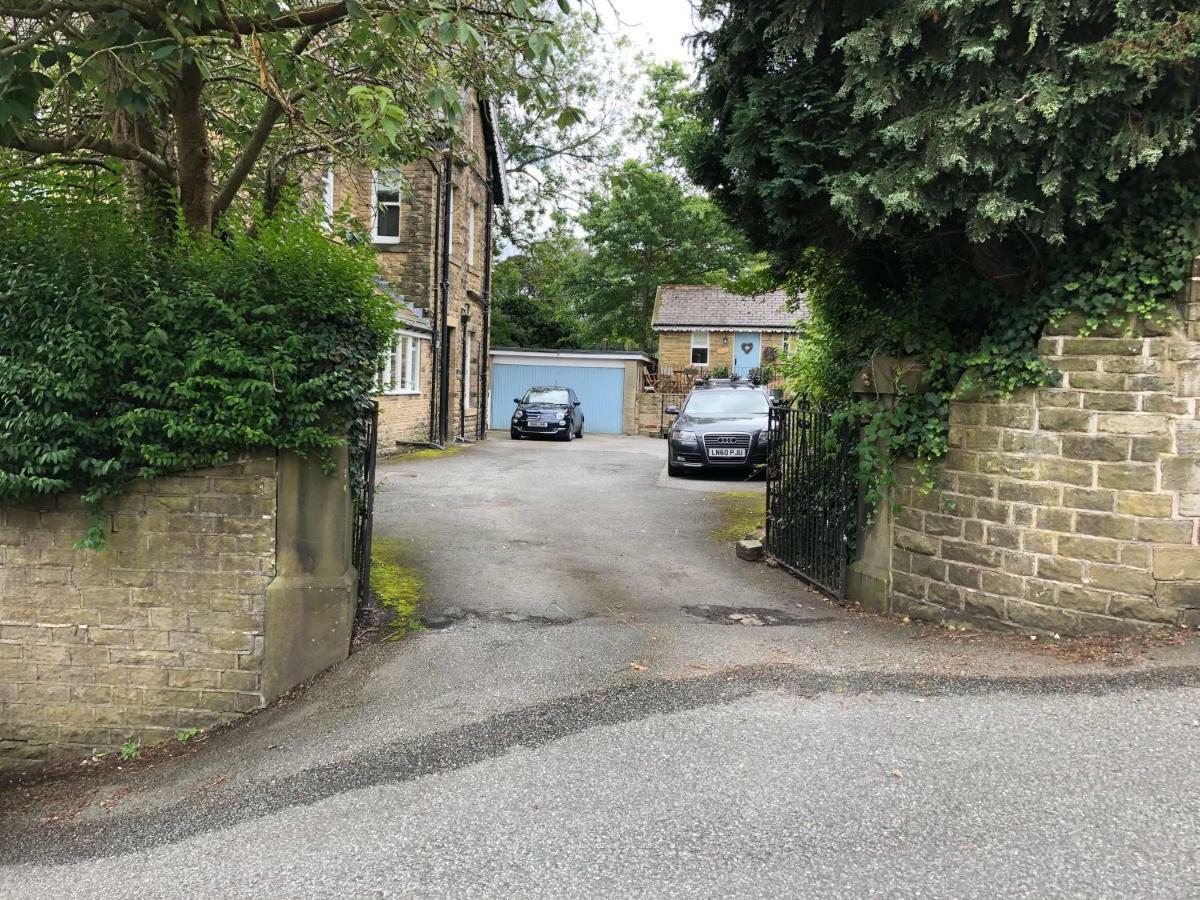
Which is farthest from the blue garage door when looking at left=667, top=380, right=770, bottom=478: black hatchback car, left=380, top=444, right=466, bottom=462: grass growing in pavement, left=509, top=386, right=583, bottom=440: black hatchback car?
left=667, top=380, right=770, bottom=478: black hatchback car

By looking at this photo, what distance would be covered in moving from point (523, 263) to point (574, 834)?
1671 inches

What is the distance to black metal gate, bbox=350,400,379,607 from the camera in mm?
5828

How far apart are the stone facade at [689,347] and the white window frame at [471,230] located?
11.1 meters

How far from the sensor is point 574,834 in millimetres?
3383

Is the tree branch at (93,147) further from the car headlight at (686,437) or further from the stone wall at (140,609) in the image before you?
the car headlight at (686,437)

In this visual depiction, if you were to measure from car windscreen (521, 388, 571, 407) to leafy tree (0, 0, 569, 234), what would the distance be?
16.3m

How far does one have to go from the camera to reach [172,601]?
17.6ft

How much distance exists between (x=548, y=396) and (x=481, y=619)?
18973mm

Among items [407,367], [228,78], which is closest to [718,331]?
[407,367]

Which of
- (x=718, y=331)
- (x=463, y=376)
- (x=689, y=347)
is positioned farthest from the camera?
(x=689, y=347)

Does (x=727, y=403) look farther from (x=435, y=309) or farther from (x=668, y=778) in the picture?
(x=668, y=778)

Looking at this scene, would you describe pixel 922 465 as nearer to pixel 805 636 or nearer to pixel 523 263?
pixel 805 636

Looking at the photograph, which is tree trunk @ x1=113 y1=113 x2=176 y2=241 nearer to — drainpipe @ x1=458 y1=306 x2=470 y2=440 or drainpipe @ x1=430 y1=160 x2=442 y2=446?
drainpipe @ x1=430 y1=160 x2=442 y2=446

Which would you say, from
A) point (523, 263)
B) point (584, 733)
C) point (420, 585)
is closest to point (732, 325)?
point (523, 263)
